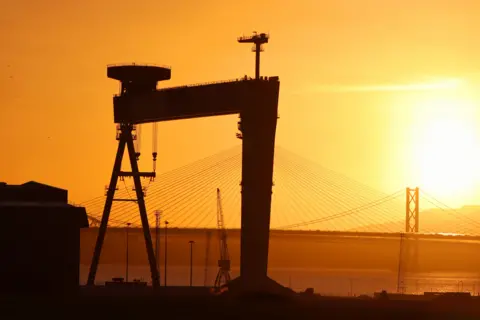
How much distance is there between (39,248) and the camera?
9575cm

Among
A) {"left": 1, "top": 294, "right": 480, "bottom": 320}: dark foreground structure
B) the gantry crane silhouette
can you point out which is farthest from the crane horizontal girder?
{"left": 1, "top": 294, "right": 480, "bottom": 320}: dark foreground structure

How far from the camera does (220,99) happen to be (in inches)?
4331

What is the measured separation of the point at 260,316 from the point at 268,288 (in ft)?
86.3

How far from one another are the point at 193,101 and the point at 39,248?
2438 cm

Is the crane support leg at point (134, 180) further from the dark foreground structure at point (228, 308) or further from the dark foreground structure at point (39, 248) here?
the dark foreground structure at point (228, 308)

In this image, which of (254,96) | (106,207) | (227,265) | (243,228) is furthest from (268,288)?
(227,265)

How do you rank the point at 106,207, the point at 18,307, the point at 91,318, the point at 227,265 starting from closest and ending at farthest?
1. the point at 91,318
2. the point at 18,307
3. the point at 106,207
4. the point at 227,265

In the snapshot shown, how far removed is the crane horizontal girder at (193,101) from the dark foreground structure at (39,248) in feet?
61.1

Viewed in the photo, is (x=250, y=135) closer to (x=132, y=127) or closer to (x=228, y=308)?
(x=132, y=127)

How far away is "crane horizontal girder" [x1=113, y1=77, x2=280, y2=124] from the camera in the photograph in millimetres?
107125

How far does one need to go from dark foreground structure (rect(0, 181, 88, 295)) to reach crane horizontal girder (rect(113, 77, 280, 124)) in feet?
61.1

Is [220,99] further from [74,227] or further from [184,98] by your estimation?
[74,227]

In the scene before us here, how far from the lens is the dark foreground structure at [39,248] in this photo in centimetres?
9538

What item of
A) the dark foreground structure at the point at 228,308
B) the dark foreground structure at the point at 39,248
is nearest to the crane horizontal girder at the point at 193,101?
the dark foreground structure at the point at 39,248
